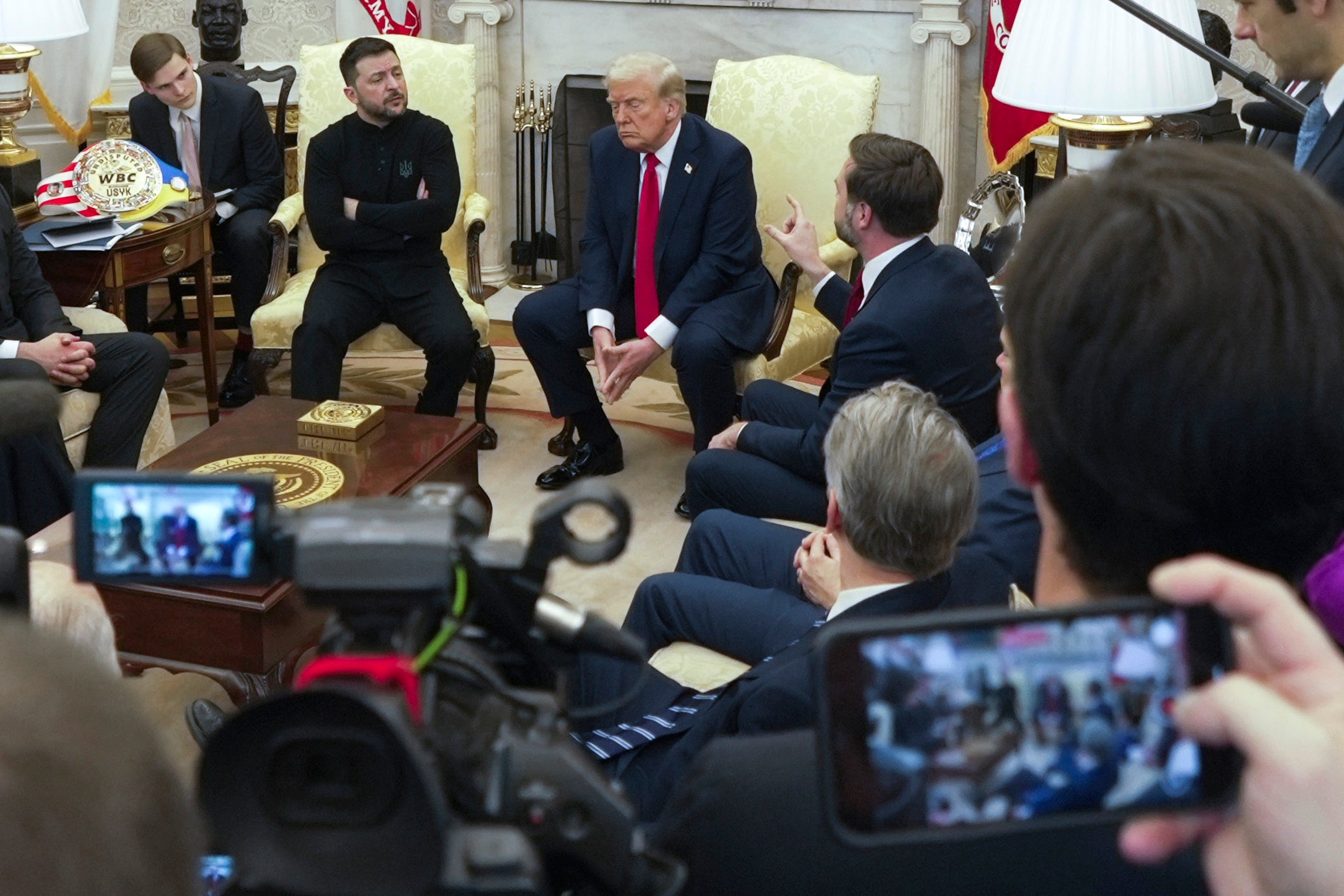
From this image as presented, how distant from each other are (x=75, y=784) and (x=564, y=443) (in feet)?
12.0

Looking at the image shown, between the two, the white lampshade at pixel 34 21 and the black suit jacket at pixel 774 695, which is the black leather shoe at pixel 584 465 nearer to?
the white lampshade at pixel 34 21

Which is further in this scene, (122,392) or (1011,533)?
(122,392)

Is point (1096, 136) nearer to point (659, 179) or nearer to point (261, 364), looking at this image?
point (659, 179)

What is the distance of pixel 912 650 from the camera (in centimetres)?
59

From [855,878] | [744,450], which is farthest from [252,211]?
[855,878]

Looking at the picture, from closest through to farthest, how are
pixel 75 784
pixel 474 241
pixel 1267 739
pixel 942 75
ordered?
1. pixel 75 784
2. pixel 1267 739
3. pixel 474 241
4. pixel 942 75

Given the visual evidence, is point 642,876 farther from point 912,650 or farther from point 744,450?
point 744,450

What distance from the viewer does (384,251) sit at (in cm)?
403

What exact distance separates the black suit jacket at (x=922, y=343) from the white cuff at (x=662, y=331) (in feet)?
2.69

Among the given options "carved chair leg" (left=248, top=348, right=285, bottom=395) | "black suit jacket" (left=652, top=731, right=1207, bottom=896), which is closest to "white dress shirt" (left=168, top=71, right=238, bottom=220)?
"carved chair leg" (left=248, top=348, right=285, bottom=395)

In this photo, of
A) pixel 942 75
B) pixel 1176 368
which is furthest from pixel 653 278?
pixel 1176 368

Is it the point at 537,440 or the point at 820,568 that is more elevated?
the point at 820,568

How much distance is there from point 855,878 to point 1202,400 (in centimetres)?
35

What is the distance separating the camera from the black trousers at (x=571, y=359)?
12.3ft
